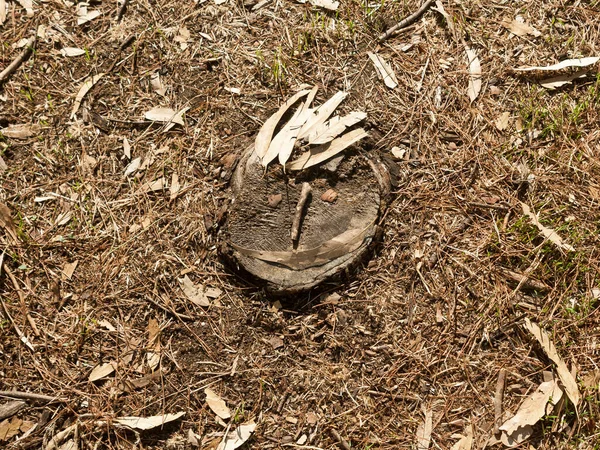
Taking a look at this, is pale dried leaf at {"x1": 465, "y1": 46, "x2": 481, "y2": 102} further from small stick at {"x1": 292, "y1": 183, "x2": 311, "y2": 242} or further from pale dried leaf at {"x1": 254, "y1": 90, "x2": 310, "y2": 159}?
small stick at {"x1": 292, "y1": 183, "x2": 311, "y2": 242}

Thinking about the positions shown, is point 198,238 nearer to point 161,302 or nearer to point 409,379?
point 161,302

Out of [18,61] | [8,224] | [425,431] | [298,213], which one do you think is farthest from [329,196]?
[18,61]

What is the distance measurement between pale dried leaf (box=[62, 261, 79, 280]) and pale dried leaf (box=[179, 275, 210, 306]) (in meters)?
0.54

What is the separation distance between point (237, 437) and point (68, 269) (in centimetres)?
114

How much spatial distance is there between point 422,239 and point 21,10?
8.19 feet

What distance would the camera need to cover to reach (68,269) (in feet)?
8.80

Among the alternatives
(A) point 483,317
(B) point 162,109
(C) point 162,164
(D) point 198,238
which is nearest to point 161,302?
(D) point 198,238

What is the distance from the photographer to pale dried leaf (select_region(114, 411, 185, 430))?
2.47 meters

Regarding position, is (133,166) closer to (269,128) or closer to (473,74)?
(269,128)

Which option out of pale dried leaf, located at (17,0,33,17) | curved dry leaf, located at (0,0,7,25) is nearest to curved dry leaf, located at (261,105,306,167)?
pale dried leaf, located at (17,0,33,17)

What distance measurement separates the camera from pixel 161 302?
103 inches

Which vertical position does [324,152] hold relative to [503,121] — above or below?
above

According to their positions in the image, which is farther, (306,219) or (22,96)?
(22,96)

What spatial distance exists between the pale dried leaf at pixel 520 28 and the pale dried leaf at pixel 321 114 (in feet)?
3.11
